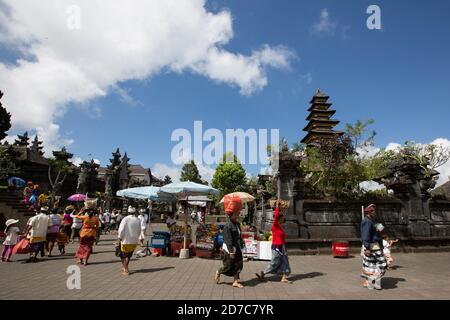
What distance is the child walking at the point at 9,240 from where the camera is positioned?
9.30 meters

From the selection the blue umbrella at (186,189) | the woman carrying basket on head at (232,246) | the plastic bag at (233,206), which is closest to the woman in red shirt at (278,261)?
the woman carrying basket on head at (232,246)

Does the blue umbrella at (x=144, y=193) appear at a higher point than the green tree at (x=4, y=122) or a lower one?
lower

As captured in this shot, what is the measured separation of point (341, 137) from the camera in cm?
1581

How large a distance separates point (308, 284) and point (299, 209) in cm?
553

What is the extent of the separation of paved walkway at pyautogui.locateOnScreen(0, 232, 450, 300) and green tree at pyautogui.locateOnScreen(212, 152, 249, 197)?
4075cm

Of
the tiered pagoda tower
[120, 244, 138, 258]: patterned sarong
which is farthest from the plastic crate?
the tiered pagoda tower

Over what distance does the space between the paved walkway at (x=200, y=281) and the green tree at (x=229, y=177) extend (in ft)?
134

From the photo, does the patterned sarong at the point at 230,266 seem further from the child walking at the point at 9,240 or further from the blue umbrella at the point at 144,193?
the child walking at the point at 9,240

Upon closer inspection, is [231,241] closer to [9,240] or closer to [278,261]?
[278,261]

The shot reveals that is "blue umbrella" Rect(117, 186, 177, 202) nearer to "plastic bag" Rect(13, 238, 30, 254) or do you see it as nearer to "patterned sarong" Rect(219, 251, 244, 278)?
"plastic bag" Rect(13, 238, 30, 254)

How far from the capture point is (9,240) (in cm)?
934

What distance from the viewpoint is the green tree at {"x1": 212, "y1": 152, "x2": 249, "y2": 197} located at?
167ft

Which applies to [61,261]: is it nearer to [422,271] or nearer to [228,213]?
[228,213]

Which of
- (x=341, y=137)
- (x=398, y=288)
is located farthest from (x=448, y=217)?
(x=398, y=288)
